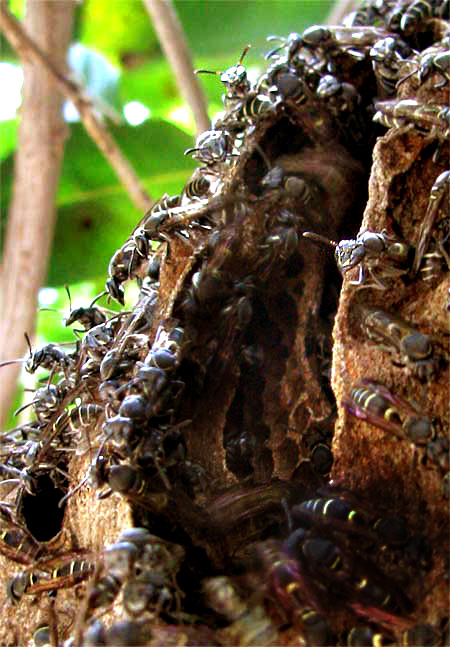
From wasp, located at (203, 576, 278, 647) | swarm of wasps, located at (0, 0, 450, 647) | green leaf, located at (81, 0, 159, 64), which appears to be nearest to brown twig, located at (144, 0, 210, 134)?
green leaf, located at (81, 0, 159, 64)

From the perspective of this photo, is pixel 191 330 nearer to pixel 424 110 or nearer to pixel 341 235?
pixel 341 235

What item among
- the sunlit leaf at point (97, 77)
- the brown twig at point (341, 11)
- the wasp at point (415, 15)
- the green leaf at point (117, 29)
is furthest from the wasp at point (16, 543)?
the green leaf at point (117, 29)

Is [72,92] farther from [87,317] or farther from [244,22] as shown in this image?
[87,317]

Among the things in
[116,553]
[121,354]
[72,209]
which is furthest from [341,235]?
[72,209]

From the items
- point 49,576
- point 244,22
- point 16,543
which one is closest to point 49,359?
point 16,543

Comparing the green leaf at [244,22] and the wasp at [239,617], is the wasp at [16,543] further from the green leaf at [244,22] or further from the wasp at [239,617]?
the green leaf at [244,22]

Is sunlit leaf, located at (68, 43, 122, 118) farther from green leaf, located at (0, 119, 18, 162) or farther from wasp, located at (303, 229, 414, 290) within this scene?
wasp, located at (303, 229, 414, 290)
